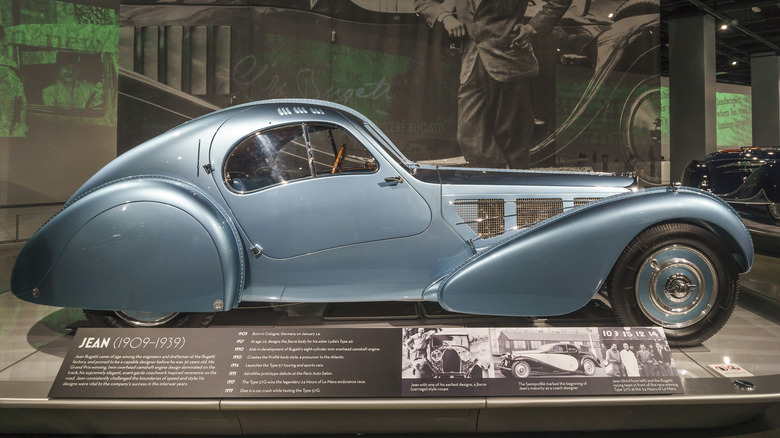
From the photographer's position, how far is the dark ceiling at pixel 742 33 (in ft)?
14.2

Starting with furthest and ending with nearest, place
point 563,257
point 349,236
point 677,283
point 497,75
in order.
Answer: point 497,75
point 349,236
point 677,283
point 563,257

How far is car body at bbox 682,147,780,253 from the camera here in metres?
4.17

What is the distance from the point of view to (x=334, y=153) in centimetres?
318

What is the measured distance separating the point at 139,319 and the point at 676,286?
302 cm

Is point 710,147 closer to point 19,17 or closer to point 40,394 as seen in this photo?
point 40,394

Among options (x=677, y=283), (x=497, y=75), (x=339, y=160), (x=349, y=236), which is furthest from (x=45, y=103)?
(x=677, y=283)

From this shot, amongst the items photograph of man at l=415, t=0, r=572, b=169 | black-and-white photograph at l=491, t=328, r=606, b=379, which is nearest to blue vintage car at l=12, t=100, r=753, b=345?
black-and-white photograph at l=491, t=328, r=606, b=379

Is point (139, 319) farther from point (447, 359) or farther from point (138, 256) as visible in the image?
point (447, 359)

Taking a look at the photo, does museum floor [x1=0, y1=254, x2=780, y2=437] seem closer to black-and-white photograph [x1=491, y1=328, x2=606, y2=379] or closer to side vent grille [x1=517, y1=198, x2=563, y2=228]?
black-and-white photograph [x1=491, y1=328, x2=606, y2=379]

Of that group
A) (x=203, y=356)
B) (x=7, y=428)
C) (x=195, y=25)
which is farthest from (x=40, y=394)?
(x=195, y=25)

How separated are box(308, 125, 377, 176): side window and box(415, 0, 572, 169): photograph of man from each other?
2.53 m

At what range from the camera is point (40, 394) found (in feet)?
6.71

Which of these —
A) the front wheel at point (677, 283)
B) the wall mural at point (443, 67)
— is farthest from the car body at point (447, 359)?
the wall mural at point (443, 67)

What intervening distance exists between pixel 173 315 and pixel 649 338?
248 centimetres
